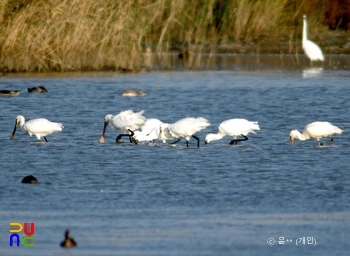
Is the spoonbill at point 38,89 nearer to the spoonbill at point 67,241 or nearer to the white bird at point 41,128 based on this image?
the white bird at point 41,128

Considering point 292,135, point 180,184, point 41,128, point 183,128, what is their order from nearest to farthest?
point 180,184
point 183,128
point 292,135
point 41,128

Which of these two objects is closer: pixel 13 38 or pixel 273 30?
pixel 13 38

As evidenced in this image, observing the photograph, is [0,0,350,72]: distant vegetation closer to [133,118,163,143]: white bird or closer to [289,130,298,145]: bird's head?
[133,118,163,143]: white bird

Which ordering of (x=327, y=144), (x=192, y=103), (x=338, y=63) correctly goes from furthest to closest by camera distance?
1. (x=338, y=63)
2. (x=192, y=103)
3. (x=327, y=144)

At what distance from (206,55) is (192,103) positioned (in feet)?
33.1

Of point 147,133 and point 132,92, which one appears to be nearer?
point 147,133

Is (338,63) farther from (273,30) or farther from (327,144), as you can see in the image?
(327,144)

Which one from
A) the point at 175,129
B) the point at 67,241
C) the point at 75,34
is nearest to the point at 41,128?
the point at 175,129

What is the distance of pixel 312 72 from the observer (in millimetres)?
22016

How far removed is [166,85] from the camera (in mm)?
19219

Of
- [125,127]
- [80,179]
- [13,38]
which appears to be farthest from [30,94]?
[80,179]

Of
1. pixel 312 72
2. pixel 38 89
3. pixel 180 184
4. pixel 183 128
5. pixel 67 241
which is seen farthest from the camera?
A: pixel 312 72

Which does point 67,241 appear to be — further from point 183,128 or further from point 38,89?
point 38,89

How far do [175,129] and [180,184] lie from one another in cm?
255
